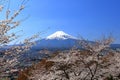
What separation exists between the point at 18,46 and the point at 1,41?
847 millimetres

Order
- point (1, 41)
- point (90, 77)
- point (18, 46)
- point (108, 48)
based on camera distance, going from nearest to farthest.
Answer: point (1, 41), point (18, 46), point (90, 77), point (108, 48)

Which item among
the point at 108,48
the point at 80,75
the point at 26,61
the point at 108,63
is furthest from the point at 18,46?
the point at 108,48

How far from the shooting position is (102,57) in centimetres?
2331

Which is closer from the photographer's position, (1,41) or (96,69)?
(1,41)

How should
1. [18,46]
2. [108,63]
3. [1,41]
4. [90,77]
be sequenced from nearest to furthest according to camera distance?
[1,41] < [18,46] < [90,77] < [108,63]

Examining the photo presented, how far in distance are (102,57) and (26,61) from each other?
16340 mm

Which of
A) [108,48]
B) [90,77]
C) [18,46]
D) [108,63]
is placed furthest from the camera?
[108,48]

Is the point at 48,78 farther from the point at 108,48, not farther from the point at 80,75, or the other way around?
the point at 108,48

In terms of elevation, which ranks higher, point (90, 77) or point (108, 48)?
point (108, 48)

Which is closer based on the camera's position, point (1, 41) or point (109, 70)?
point (1, 41)

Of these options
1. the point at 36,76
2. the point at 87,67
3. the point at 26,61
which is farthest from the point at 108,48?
the point at 26,61

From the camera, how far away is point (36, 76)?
2381cm

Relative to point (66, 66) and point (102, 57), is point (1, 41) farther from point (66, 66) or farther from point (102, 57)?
point (102, 57)

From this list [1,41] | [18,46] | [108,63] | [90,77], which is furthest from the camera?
[108,63]
